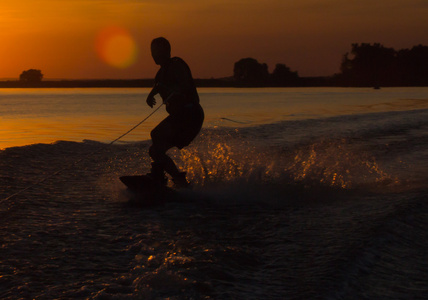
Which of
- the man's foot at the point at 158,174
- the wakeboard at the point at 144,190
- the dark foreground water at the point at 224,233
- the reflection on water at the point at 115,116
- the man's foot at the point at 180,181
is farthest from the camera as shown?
the reflection on water at the point at 115,116

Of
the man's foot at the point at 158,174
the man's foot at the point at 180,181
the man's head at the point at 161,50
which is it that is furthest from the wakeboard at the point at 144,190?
the man's head at the point at 161,50

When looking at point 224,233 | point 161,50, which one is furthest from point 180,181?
point 224,233

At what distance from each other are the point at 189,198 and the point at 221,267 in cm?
299

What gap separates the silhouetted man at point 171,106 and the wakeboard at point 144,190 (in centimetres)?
14

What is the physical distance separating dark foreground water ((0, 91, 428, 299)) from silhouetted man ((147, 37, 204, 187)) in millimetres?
578

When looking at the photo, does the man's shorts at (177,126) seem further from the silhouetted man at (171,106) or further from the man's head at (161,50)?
the man's head at (161,50)

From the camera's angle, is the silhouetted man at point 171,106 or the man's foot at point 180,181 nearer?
the silhouetted man at point 171,106

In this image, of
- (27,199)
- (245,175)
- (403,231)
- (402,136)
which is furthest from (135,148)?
(403,231)

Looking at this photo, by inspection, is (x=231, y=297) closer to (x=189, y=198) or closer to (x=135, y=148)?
(x=189, y=198)

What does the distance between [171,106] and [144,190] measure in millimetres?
1236

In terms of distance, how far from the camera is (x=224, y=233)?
17.3ft

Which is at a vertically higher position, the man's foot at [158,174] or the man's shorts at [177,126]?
the man's shorts at [177,126]

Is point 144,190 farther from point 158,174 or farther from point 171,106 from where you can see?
point 171,106

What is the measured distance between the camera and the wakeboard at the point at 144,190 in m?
7.13
